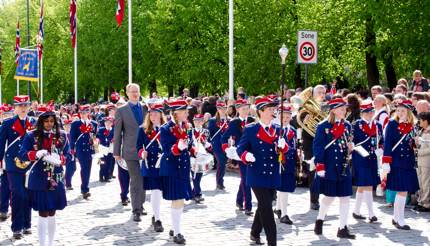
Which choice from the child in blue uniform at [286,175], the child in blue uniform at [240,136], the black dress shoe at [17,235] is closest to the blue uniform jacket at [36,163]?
the black dress shoe at [17,235]

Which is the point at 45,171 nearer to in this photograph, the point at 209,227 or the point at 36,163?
the point at 36,163

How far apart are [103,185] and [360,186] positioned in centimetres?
775

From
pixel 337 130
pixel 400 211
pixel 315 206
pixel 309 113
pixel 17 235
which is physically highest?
pixel 309 113

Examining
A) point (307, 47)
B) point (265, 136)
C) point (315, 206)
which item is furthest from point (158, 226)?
point (307, 47)

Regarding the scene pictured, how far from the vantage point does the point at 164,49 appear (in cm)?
4062

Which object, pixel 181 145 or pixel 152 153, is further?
pixel 152 153

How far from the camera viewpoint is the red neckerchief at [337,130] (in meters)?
9.99

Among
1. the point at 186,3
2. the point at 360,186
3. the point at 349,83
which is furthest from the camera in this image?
the point at 349,83

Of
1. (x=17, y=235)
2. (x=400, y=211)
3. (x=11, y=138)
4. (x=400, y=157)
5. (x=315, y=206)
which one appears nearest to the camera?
(x=17, y=235)

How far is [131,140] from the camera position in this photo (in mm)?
11953

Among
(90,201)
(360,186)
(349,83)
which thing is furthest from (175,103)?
(349,83)

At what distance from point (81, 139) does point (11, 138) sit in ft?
16.2

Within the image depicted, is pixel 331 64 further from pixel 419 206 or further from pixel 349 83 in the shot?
pixel 419 206

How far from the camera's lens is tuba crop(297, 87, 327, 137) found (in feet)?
41.9
